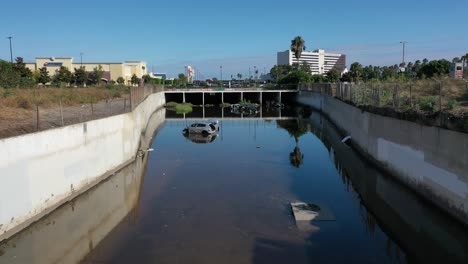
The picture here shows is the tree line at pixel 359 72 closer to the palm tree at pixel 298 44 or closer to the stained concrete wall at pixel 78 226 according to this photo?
the palm tree at pixel 298 44

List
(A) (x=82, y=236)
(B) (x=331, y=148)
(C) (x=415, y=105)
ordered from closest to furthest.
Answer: (A) (x=82, y=236) < (C) (x=415, y=105) < (B) (x=331, y=148)

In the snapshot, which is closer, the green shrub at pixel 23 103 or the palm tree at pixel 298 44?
the green shrub at pixel 23 103

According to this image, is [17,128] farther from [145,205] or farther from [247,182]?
[247,182]

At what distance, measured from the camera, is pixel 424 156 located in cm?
2019

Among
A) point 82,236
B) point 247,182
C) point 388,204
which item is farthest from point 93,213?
point 388,204

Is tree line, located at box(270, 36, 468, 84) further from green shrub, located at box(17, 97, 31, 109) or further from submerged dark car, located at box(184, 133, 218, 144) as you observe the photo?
green shrub, located at box(17, 97, 31, 109)

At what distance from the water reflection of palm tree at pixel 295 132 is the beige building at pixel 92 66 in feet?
346

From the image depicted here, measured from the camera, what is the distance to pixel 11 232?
15.7 metres

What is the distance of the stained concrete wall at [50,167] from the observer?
621 inches

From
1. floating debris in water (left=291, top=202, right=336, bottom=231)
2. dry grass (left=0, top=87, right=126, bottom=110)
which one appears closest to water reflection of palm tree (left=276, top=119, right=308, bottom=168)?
floating debris in water (left=291, top=202, right=336, bottom=231)

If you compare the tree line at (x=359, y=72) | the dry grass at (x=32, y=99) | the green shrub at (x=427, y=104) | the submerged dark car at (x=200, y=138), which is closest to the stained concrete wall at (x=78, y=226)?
the dry grass at (x=32, y=99)

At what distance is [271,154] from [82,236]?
21.8m

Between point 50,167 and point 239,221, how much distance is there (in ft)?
30.9

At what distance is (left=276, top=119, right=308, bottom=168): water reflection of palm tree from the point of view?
3387 cm
